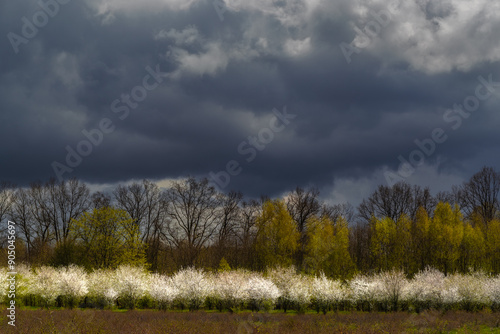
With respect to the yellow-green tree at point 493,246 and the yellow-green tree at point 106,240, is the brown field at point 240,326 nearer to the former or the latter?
the yellow-green tree at point 106,240

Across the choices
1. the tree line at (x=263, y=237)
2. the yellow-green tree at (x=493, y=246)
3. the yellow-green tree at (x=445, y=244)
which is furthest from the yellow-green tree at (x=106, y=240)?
the yellow-green tree at (x=493, y=246)

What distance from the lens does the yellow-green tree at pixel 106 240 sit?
4372 cm

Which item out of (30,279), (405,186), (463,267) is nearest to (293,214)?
(405,186)

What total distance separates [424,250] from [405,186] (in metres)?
16.0

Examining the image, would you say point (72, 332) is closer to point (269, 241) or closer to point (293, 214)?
point (269, 241)

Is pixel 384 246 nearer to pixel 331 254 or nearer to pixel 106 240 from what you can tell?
pixel 331 254

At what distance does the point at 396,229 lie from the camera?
5056 centimetres

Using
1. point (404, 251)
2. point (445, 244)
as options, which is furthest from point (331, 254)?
point (445, 244)

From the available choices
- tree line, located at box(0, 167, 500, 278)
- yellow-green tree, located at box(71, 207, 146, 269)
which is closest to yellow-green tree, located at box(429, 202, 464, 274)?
tree line, located at box(0, 167, 500, 278)

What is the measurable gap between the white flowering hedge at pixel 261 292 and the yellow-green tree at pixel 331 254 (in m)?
10.7

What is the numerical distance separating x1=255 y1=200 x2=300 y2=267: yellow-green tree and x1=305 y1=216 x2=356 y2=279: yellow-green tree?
2349 mm

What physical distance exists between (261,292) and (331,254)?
58.3 feet

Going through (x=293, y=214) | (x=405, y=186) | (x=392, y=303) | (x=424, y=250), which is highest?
(x=405, y=186)

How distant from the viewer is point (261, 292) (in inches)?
1200
